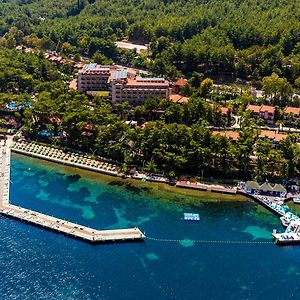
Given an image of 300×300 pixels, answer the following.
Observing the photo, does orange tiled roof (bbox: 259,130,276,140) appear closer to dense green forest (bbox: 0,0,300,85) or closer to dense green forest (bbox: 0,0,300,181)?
dense green forest (bbox: 0,0,300,181)

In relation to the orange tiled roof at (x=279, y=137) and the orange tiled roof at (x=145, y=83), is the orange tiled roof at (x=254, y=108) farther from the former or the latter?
the orange tiled roof at (x=145, y=83)

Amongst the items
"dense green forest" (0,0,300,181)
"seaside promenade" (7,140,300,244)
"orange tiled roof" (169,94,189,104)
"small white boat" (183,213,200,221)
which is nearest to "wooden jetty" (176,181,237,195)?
"seaside promenade" (7,140,300,244)

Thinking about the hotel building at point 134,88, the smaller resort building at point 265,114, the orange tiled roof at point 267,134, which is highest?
the hotel building at point 134,88

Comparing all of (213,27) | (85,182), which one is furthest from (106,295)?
(213,27)

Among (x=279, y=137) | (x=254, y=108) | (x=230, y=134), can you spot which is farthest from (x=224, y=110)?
(x=279, y=137)

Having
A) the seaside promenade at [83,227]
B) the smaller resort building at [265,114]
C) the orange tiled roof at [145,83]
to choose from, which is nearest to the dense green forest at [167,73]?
the seaside promenade at [83,227]

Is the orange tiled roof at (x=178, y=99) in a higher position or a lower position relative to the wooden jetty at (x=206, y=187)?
higher

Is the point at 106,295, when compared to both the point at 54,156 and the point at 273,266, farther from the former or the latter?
the point at 54,156

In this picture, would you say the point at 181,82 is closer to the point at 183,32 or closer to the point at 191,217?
the point at 183,32
